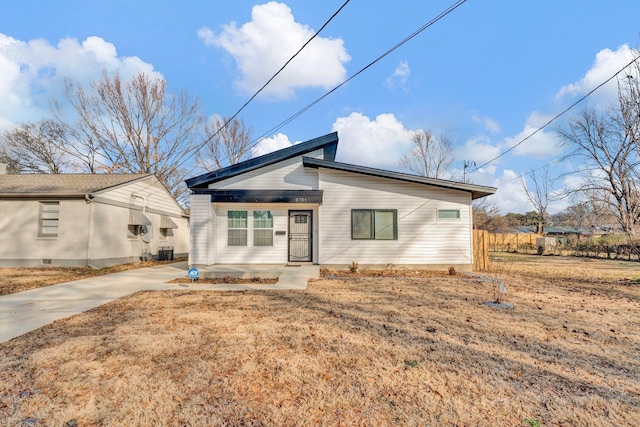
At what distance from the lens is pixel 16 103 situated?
19.3m

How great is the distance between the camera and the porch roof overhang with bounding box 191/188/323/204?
10.4m

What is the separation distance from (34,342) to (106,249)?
33.5 ft

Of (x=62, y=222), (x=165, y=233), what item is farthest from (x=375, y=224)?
(x=165, y=233)

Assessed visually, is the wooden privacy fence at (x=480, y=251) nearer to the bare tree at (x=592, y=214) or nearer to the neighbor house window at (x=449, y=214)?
the neighbor house window at (x=449, y=214)

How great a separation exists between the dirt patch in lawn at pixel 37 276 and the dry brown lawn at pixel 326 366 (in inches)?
165

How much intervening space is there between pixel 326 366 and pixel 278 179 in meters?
8.32

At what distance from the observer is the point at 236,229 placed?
35.6 ft

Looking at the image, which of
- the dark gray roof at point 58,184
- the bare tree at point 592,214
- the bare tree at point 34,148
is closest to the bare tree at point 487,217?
the bare tree at point 592,214

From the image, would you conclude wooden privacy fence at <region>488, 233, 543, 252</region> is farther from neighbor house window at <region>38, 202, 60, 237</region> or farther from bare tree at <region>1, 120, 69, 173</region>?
bare tree at <region>1, 120, 69, 173</region>

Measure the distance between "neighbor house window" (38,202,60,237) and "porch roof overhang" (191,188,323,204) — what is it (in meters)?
6.33

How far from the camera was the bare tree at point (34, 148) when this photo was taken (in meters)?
22.2

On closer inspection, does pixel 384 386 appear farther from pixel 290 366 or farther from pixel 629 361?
pixel 629 361

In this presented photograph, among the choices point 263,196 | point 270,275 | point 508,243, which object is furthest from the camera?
point 508,243

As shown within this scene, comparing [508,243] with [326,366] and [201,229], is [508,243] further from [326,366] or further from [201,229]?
[326,366]
